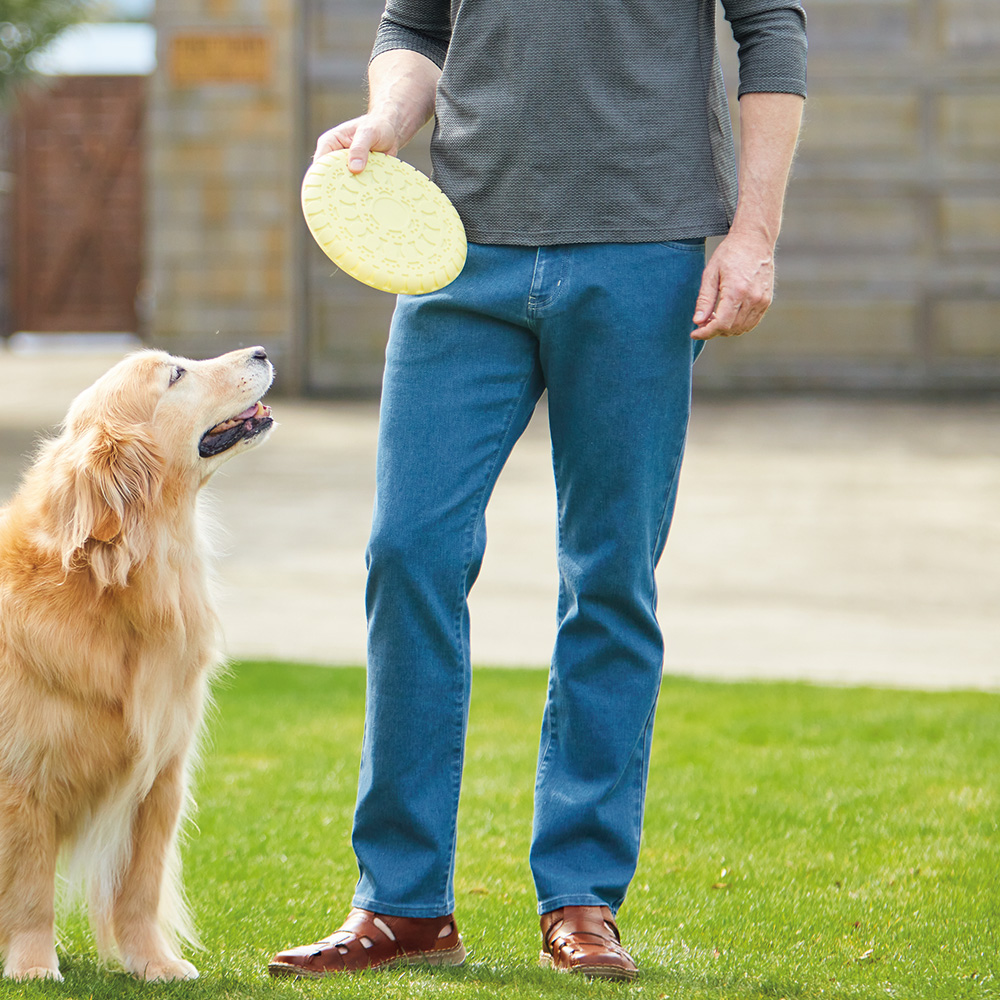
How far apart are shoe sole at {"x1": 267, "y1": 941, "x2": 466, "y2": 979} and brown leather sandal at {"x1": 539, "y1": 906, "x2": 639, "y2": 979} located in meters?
0.16

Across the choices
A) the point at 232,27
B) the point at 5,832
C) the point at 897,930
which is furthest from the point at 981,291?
the point at 5,832

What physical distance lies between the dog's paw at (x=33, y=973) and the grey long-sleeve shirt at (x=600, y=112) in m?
1.49

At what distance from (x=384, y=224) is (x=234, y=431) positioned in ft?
1.89

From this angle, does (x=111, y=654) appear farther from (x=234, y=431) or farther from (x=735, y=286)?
(x=735, y=286)

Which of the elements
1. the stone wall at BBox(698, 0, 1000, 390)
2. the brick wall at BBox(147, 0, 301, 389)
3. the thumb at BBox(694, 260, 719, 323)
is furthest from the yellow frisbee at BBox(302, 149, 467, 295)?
the stone wall at BBox(698, 0, 1000, 390)

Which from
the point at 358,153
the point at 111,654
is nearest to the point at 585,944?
the point at 111,654

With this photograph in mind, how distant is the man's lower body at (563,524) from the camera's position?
89.7 inches

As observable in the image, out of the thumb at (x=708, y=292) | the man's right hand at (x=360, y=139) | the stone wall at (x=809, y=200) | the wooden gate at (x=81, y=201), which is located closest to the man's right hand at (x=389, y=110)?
the man's right hand at (x=360, y=139)

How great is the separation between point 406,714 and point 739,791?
1.78 m

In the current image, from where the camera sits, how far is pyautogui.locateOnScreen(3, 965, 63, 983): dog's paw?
94.3 inches

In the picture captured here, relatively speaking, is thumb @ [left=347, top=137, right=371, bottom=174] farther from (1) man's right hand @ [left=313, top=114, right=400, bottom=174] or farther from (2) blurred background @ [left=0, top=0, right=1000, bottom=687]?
(2) blurred background @ [left=0, top=0, right=1000, bottom=687]

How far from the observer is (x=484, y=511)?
2.31m

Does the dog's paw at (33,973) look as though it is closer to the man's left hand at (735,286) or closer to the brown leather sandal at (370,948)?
the brown leather sandal at (370,948)

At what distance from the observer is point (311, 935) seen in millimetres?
2684
